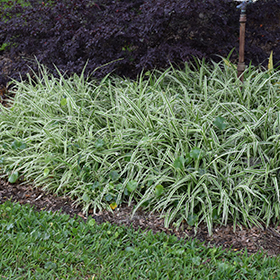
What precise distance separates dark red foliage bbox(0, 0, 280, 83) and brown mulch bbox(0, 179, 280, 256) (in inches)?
75.4

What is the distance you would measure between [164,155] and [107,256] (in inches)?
40.6

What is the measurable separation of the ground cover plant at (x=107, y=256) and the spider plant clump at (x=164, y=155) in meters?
0.29

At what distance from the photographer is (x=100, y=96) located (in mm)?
4270

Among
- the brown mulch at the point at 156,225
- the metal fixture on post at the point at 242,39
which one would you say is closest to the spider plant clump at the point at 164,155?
the brown mulch at the point at 156,225

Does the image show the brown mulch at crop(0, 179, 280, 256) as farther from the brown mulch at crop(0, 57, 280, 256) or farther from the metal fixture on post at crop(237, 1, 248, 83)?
the metal fixture on post at crop(237, 1, 248, 83)

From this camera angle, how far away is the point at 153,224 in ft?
9.07

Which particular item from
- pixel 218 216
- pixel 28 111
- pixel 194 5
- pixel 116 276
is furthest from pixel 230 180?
pixel 28 111

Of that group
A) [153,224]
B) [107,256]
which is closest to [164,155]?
[153,224]

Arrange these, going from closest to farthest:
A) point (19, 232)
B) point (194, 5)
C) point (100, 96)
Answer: point (19, 232), point (194, 5), point (100, 96)

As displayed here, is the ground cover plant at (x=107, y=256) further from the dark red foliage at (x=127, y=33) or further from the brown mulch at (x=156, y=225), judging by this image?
the dark red foliage at (x=127, y=33)

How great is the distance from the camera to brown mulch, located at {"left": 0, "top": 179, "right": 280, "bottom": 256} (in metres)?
2.51

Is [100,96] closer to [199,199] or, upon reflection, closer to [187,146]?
[187,146]

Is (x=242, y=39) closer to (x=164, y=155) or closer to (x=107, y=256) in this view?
(x=164, y=155)

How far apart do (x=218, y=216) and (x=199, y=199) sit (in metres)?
0.24
